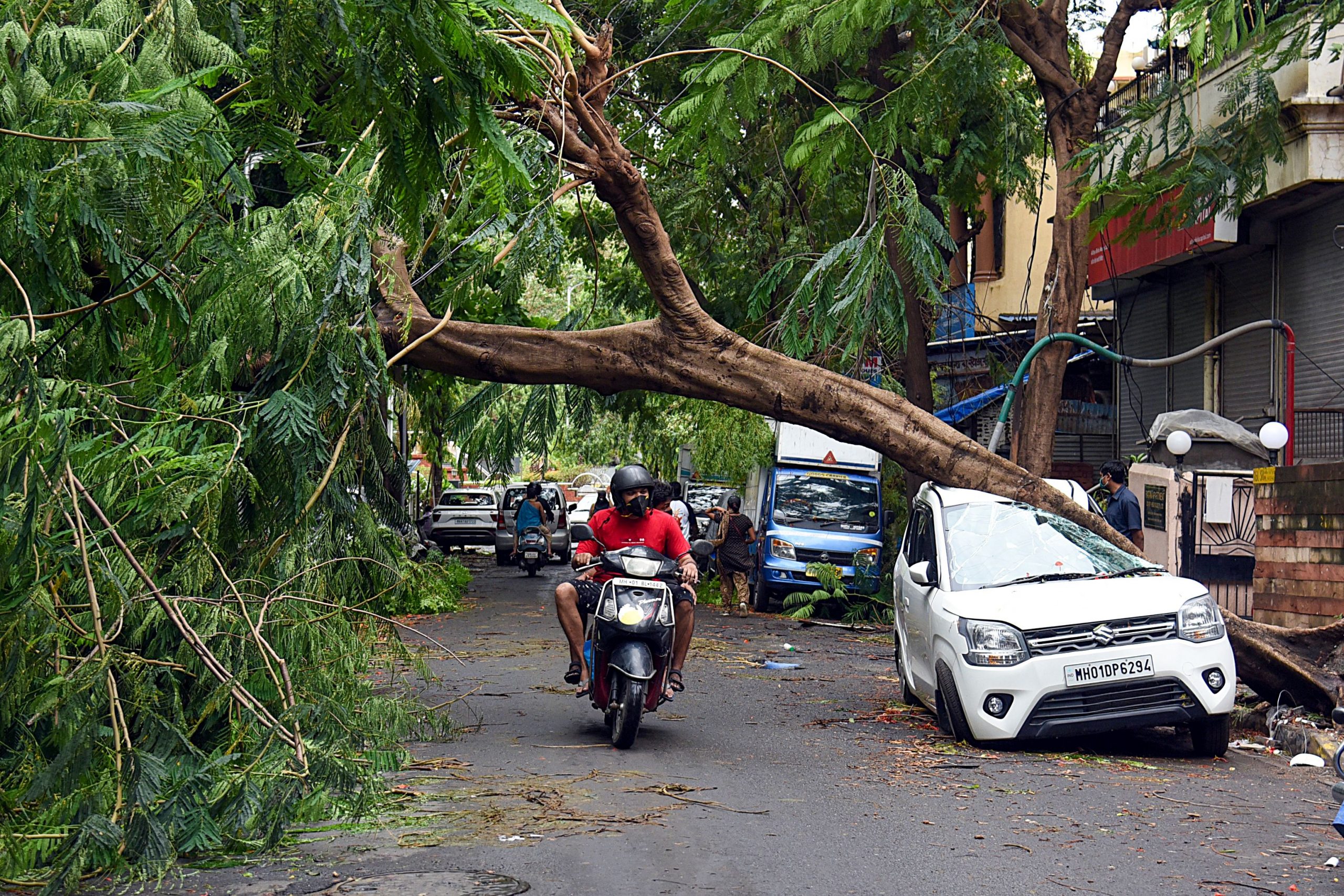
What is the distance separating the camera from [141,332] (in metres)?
6.46

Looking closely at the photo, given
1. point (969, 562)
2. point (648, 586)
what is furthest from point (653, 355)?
point (969, 562)

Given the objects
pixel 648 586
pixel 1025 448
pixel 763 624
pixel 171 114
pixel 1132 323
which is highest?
pixel 1132 323

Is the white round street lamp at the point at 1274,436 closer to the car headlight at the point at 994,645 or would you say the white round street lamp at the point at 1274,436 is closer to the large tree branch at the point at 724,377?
the large tree branch at the point at 724,377

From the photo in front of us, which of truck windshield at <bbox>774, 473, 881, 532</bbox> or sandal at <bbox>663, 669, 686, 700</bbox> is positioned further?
truck windshield at <bbox>774, 473, 881, 532</bbox>

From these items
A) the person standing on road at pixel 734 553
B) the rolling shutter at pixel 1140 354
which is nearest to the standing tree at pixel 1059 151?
the person standing on road at pixel 734 553

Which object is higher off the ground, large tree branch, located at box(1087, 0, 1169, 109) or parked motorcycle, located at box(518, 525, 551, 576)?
large tree branch, located at box(1087, 0, 1169, 109)

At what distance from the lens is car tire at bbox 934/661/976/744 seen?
904 centimetres

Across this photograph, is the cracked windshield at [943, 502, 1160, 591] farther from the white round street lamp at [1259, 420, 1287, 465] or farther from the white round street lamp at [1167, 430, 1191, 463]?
the white round street lamp at [1167, 430, 1191, 463]

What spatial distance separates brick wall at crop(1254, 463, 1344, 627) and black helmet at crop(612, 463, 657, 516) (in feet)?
20.2

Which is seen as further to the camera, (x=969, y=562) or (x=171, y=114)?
(x=969, y=562)

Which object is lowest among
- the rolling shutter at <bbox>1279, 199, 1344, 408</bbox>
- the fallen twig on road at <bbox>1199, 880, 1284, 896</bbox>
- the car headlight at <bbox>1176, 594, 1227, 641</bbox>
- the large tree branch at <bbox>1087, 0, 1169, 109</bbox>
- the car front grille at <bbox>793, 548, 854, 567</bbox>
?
the fallen twig on road at <bbox>1199, 880, 1284, 896</bbox>

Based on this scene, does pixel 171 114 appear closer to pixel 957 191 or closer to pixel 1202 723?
pixel 1202 723

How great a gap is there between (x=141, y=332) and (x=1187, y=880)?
5.23 m

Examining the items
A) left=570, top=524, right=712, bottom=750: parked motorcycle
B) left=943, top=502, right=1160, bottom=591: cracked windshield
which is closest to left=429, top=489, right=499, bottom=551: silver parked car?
left=943, top=502, right=1160, bottom=591: cracked windshield
